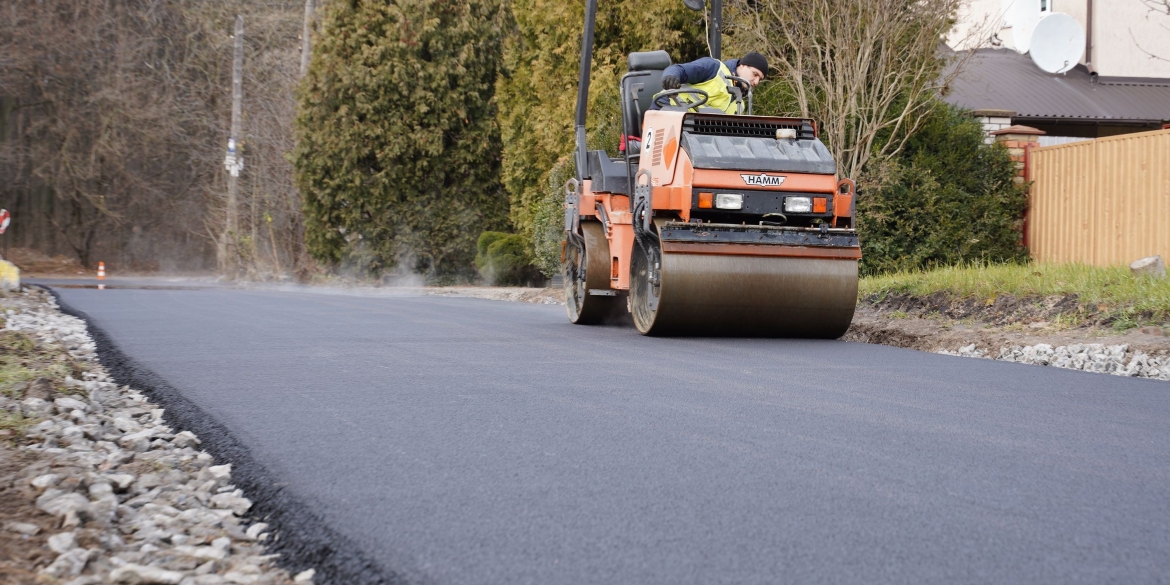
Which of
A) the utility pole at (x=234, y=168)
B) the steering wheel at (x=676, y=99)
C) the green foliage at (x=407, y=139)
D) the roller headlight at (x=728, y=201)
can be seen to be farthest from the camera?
the utility pole at (x=234, y=168)

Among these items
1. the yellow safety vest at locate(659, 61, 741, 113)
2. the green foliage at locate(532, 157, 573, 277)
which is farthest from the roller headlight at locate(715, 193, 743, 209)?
the green foliage at locate(532, 157, 573, 277)

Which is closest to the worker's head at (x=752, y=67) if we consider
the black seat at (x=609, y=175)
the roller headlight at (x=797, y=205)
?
the black seat at (x=609, y=175)

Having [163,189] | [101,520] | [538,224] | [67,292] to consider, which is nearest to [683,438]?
[101,520]

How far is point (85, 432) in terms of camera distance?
488 centimetres

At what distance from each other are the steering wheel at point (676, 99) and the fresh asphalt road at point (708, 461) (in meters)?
2.57

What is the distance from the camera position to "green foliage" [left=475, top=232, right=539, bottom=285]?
73.7ft

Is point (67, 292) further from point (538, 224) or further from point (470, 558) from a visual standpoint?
point (470, 558)

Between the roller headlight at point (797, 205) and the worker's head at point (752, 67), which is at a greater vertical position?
the worker's head at point (752, 67)

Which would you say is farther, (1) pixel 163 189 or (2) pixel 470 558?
(1) pixel 163 189

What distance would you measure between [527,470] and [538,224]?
15.8 meters

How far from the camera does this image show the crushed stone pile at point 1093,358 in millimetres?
7406

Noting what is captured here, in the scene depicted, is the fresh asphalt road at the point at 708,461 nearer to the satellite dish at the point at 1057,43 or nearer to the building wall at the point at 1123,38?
the satellite dish at the point at 1057,43

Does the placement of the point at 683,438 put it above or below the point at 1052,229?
below

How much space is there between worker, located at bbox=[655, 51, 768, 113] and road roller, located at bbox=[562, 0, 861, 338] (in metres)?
0.14
